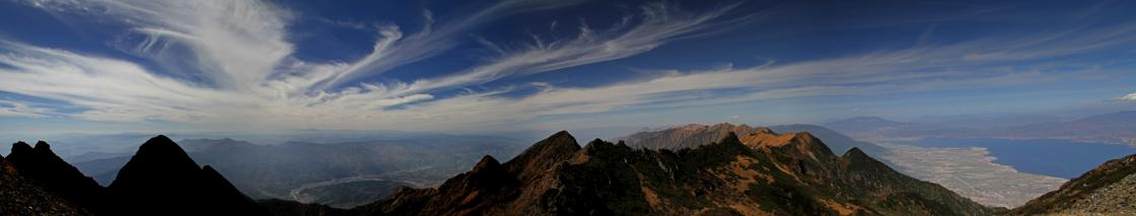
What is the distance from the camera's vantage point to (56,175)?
58.4m

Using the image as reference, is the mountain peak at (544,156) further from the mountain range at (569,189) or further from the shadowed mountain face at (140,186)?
the shadowed mountain face at (140,186)

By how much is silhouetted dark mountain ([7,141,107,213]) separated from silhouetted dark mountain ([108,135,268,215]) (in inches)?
124

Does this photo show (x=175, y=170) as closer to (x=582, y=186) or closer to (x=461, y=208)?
(x=461, y=208)

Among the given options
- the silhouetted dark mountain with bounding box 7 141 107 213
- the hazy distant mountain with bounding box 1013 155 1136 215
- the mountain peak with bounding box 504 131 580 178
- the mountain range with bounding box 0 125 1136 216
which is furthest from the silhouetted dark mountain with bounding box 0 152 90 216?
the hazy distant mountain with bounding box 1013 155 1136 215

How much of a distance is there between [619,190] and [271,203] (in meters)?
125

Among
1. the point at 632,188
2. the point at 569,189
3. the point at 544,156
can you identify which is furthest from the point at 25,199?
the point at 544,156

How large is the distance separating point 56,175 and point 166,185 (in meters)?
11.4

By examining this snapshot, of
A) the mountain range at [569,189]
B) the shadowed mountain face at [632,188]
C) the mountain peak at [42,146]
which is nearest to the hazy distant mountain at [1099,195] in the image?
the mountain range at [569,189]

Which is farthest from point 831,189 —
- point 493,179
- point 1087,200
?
point 493,179

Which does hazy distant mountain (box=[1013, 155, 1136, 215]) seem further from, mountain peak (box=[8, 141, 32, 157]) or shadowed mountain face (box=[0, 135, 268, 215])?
mountain peak (box=[8, 141, 32, 157])

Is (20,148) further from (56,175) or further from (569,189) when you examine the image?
(569,189)

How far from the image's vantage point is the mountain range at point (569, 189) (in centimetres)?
5988

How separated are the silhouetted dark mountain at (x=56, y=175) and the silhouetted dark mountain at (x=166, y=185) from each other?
3141mm

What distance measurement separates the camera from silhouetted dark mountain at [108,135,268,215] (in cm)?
6494
